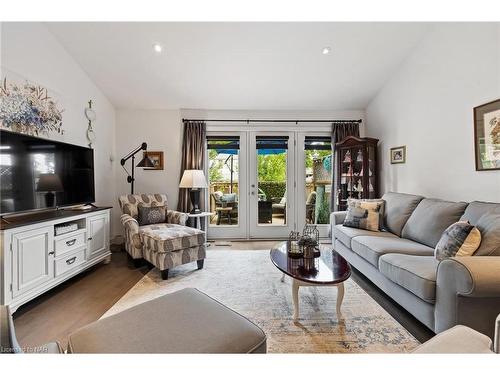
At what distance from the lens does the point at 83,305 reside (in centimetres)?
210

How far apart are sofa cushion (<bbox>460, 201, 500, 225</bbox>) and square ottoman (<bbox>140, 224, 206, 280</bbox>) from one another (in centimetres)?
265

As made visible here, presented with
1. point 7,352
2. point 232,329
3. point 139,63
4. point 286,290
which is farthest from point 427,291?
point 139,63

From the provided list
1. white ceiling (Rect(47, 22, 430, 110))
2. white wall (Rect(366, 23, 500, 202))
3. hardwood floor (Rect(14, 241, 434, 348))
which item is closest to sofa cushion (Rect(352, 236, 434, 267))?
hardwood floor (Rect(14, 241, 434, 348))

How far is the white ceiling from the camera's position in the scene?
271 centimetres

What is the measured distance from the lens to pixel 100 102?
367cm

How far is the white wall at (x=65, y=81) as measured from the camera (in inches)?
90.4

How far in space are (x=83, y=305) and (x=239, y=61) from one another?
10.7ft

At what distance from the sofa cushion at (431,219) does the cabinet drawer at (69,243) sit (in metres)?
3.63

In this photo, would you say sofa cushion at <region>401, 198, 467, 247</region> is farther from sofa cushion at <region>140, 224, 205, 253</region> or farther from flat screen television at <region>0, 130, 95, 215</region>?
flat screen television at <region>0, 130, 95, 215</region>

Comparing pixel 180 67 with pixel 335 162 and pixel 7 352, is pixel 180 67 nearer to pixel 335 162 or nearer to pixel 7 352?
pixel 335 162

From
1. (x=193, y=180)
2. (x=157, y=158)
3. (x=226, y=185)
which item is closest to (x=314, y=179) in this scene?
(x=226, y=185)

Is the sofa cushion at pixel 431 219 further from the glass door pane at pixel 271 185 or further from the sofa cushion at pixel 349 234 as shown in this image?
the glass door pane at pixel 271 185

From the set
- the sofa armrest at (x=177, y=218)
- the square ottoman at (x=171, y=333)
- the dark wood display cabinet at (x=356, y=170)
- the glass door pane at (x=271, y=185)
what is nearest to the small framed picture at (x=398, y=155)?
the dark wood display cabinet at (x=356, y=170)
